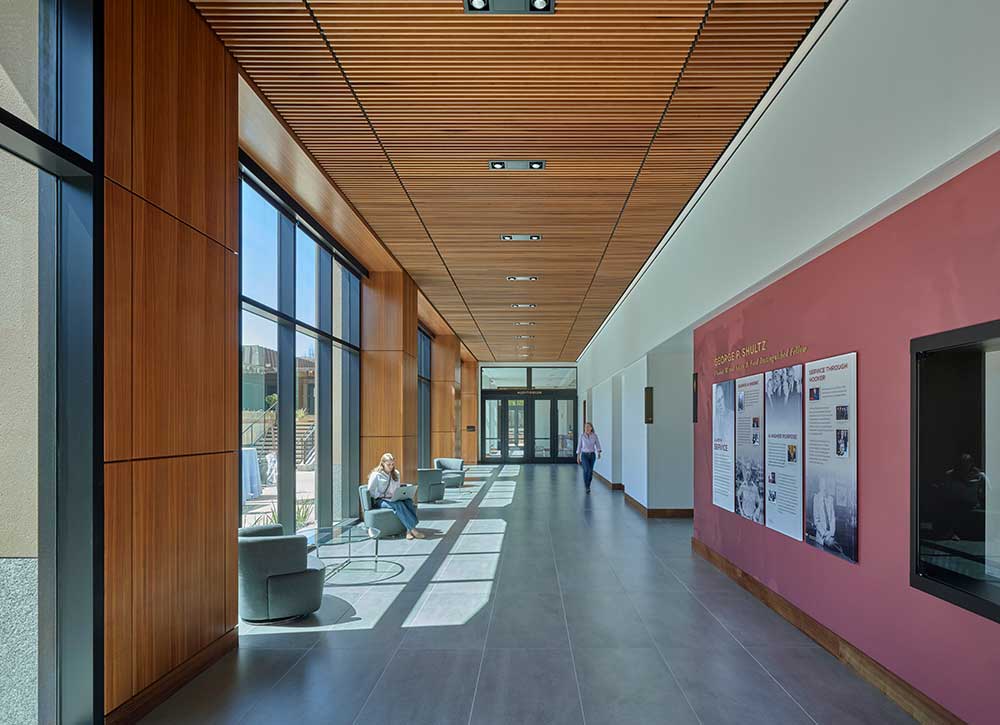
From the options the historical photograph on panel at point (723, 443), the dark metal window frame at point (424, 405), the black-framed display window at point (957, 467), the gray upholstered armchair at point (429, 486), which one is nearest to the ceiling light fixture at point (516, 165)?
the historical photograph on panel at point (723, 443)

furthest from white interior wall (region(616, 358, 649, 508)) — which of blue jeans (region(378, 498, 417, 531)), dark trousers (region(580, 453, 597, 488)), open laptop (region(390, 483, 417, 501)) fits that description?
open laptop (region(390, 483, 417, 501))

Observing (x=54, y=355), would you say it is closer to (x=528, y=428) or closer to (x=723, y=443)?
(x=723, y=443)

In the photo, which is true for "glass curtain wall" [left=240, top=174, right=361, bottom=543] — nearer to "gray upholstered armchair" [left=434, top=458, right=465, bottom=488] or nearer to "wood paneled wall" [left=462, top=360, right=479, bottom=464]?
"gray upholstered armchair" [left=434, top=458, right=465, bottom=488]

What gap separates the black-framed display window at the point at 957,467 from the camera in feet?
11.9

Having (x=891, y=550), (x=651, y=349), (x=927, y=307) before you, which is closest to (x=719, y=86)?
(x=927, y=307)

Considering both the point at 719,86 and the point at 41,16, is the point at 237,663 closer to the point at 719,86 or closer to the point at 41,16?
the point at 41,16

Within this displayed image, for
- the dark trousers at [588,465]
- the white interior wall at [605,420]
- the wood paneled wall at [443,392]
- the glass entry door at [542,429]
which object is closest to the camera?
the dark trousers at [588,465]

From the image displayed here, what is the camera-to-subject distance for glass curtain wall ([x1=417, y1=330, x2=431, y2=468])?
2095 centimetres

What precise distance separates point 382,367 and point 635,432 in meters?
5.62

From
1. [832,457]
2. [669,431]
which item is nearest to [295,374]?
[832,457]

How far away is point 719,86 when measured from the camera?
569 cm

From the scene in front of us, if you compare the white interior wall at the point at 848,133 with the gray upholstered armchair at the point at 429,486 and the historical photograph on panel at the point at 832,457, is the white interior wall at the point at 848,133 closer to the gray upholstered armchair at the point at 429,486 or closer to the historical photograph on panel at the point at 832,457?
the historical photograph on panel at the point at 832,457

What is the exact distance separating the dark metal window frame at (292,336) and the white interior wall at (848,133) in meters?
4.89

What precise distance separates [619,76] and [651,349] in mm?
7393
